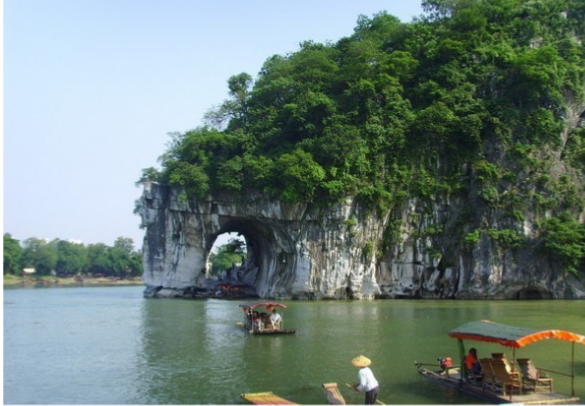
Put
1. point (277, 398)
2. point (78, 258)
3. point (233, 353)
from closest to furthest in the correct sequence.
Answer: point (277, 398)
point (233, 353)
point (78, 258)

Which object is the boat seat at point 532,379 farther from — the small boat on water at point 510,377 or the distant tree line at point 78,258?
the distant tree line at point 78,258

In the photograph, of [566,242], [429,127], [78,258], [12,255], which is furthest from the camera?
[78,258]

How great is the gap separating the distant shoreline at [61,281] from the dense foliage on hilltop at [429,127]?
45.3m

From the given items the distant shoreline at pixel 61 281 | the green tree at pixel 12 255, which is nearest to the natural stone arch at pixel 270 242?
the distant shoreline at pixel 61 281

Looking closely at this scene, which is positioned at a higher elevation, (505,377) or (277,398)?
(505,377)

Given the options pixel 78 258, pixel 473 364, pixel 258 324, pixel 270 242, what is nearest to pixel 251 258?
pixel 270 242

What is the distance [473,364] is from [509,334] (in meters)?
1.03

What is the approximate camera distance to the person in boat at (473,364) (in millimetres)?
12523

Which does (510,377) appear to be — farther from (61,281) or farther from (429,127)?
(61,281)

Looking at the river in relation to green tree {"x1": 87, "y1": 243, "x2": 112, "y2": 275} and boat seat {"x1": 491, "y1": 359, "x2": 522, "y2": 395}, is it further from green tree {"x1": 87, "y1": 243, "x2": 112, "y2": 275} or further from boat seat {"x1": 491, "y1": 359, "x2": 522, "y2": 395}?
green tree {"x1": 87, "y1": 243, "x2": 112, "y2": 275}

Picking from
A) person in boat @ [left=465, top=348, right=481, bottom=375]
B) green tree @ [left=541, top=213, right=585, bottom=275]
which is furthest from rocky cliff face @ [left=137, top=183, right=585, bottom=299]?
person in boat @ [left=465, top=348, right=481, bottom=375]

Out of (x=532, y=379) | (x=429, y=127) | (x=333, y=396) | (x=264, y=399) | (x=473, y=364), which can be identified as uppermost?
(x=429, y=127)

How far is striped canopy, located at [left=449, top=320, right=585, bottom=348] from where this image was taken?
11523mm

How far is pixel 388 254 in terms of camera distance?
3928 centimetres
